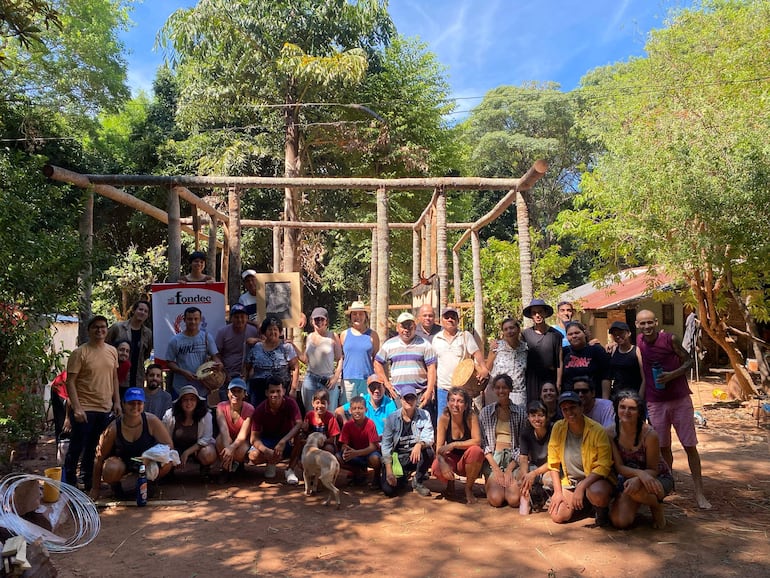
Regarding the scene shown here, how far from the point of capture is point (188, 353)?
5.96 m

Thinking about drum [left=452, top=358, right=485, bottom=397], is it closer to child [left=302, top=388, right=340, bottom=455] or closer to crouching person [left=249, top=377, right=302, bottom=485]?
child [left=302, top=388, right=340, bottom=455]

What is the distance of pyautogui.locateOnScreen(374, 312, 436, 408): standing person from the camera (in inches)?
231

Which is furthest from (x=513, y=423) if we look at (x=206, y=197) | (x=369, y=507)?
(x=206, y=197)

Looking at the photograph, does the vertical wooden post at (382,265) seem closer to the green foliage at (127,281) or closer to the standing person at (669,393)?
the standing person at (669,393)

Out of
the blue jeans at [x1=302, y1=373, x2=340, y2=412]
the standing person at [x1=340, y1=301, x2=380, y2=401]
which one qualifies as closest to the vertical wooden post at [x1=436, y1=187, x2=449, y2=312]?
the standing person at [x1=340, y1=301, x2=380, y2=401]

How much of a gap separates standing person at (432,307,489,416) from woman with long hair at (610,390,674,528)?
62.4 inches

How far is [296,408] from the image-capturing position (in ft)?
18.9

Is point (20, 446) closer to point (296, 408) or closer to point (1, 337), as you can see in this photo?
point (1, 337)

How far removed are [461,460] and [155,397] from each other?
288 cm

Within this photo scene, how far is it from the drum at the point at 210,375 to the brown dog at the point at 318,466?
3.64ft

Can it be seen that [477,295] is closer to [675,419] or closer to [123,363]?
[675,419]

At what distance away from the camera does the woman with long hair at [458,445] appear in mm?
5188

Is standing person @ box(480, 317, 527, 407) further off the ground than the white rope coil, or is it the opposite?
standing person @ box(480, 317, 527, 407)

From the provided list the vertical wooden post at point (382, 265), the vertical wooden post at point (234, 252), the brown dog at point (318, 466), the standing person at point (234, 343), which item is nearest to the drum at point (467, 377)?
the brown dog at point (318, 466)
